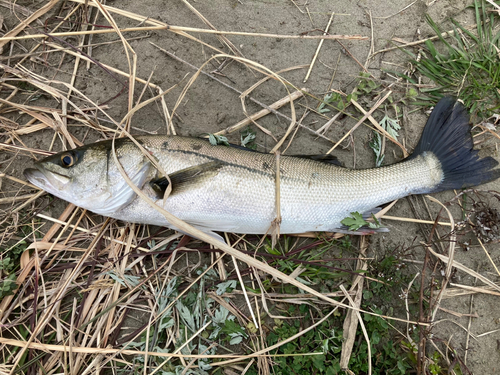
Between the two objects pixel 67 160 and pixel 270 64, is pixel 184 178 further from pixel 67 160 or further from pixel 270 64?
pixel 270 64

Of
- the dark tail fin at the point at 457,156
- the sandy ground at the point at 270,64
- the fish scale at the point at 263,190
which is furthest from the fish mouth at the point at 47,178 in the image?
the dark tail fin at the point at 457,156

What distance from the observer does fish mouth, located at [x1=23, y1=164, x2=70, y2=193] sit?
8.34 ft

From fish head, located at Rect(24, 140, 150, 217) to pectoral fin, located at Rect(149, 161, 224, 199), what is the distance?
17cm

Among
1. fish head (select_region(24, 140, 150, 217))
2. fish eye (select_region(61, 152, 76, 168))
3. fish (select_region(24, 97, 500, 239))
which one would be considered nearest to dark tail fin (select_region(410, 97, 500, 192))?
fish (select_region(24, 97, 500, 239))

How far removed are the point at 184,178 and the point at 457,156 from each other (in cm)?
253

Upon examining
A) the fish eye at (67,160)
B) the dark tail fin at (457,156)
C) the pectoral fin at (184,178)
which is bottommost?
the fish eye at (67,160)

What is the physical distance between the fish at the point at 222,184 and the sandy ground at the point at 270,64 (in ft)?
1.44

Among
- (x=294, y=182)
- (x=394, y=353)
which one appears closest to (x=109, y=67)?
(x=294, y=182)

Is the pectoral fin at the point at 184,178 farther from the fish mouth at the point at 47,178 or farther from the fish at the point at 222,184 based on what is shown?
the fish mouth at the point at 47,178

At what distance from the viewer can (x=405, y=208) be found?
3086 millimetres

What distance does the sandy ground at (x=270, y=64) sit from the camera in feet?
10.3

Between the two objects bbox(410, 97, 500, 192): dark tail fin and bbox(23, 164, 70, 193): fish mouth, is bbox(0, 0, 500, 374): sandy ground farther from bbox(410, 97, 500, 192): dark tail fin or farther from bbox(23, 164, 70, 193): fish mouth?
bbox(23, 164, 70, 193): fish mouth

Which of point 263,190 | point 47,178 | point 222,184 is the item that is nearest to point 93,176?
point 47,178

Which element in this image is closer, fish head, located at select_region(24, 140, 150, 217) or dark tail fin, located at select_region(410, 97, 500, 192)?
fish head, located at select_region(24, 140, 150, 217)
